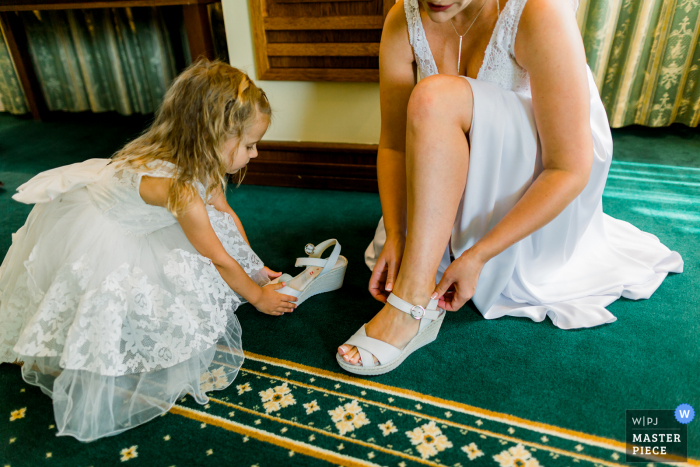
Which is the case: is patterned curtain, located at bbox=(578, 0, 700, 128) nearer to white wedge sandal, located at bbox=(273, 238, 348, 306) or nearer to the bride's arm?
the bride's arm

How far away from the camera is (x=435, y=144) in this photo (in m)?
0.78

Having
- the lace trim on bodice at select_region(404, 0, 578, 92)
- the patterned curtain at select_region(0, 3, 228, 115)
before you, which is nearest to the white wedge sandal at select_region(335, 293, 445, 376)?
the lace trim on bodice at select_region(404, 0, 578, 92)

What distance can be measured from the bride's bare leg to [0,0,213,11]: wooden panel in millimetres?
1053

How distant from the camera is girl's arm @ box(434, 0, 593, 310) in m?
0.73

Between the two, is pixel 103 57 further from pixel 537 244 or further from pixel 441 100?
pixel 537 244

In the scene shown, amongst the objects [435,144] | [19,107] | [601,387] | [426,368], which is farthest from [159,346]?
[19,107]

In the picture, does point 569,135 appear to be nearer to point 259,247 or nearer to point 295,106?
A: point 259,247

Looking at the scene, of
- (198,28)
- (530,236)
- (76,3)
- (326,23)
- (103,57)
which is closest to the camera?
(530,236)

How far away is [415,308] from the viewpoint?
0.82 metres

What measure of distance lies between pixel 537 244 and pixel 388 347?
0.38 meters

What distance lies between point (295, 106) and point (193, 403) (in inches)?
41.1

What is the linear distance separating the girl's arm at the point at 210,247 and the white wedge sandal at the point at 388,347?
0.19 meters
